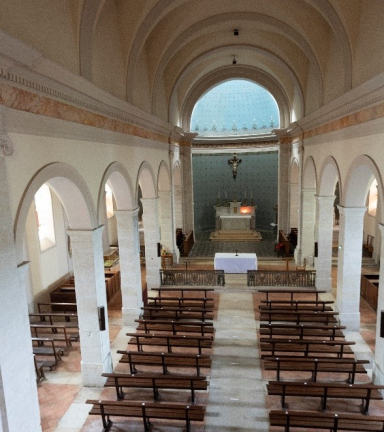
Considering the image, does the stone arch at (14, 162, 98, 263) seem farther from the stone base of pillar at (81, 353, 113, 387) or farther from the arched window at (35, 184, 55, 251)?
the arched window at (35, 184, 55, 251)

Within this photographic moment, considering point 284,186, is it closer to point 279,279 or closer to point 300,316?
point 279,279

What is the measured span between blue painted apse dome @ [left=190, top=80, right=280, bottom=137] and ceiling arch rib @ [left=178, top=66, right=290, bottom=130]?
495 centimetres

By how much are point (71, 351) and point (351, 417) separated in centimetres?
737

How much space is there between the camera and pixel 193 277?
1498cm

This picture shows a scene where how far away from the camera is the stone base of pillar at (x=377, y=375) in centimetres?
812

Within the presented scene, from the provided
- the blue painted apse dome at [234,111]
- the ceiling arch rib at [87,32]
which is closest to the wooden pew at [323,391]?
the ceiling arch rib at [87,32]

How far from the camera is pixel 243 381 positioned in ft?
28.6

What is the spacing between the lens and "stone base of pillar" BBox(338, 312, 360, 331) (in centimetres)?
1123

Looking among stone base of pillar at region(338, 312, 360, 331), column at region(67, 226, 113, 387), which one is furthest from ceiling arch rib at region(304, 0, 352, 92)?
column at region(67, 226, 113, 387)

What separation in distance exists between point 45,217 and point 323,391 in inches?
477

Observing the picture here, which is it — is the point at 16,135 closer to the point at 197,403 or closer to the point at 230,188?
the point at 197,403

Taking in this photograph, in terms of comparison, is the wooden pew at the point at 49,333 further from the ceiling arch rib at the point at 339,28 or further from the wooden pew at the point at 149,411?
the ceiling arch rib at the point at 339,28

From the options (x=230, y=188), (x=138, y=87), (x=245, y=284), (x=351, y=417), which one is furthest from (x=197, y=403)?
(x=230, y=188)

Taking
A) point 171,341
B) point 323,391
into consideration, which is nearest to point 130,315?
point 171,341
